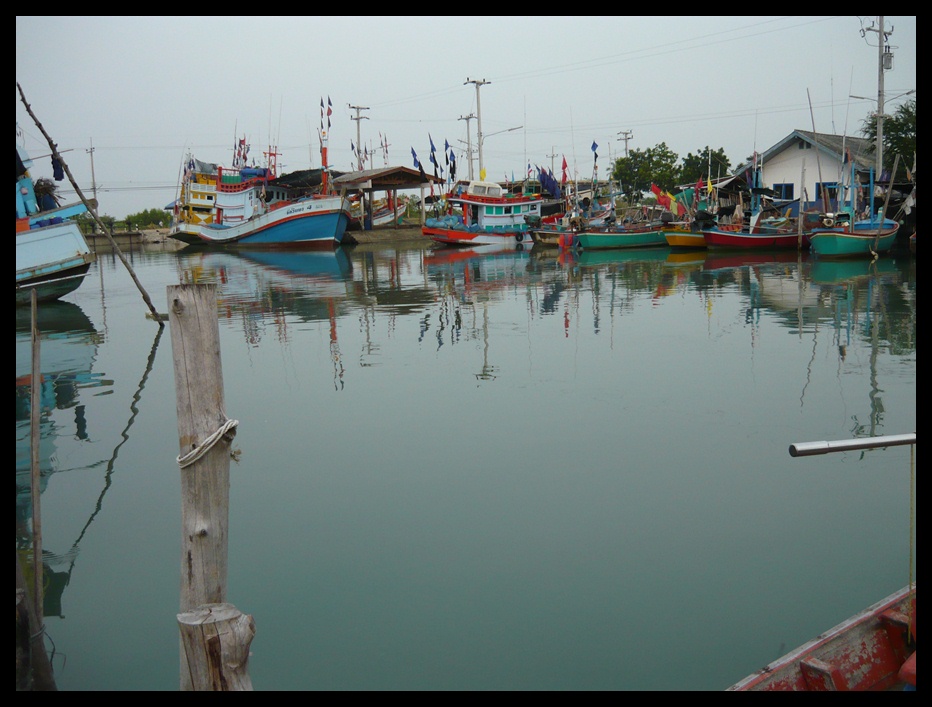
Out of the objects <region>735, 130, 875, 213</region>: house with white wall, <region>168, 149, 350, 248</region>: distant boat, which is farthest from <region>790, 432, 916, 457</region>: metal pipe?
<region>168, 149, 350, 248</region>: distant boat

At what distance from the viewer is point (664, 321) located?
13320 mm

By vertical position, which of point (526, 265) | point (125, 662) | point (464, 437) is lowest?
point (125, 662)

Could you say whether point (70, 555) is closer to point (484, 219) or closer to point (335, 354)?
point (335, 354)

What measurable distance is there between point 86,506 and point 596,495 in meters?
3.75

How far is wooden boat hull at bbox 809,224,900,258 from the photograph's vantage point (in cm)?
2212

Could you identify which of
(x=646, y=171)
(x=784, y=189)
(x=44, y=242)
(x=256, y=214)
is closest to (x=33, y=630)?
(x=44, y=242)

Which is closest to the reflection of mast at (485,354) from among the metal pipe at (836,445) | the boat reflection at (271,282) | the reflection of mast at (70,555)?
the boat reflection at (271,282)

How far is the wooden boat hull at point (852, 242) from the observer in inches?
871

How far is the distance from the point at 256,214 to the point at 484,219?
12.1 m

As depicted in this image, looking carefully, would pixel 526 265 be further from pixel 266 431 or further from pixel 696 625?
pixel 696 625

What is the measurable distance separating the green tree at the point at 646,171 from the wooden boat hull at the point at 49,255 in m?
32.7

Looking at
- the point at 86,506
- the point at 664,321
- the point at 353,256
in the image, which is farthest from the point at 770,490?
the point at 353,256

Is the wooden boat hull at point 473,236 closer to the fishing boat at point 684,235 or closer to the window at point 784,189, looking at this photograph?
the fishing boat at point 684,235

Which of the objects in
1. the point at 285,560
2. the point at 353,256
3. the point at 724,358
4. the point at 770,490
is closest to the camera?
the point at 285,560
